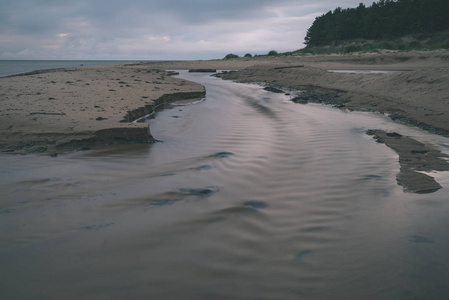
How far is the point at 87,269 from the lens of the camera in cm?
162

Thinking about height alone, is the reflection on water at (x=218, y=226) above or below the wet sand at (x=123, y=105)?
below

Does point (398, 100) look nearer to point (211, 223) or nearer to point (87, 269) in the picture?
point (211, 223)

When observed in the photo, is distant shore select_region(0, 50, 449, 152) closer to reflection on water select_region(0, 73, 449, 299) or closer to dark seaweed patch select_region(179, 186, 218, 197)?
reflection on water select_region(0, 73, 449, 299)

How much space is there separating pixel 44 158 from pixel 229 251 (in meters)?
2.55

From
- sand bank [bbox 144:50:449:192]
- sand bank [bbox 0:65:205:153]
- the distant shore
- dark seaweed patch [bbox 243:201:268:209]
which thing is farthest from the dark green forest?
dark seaweed patch [bbox 243:201:268:209]

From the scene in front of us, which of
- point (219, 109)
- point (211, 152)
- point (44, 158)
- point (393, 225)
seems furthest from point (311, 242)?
point (219, 109)

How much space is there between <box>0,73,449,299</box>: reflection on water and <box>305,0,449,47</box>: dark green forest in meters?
39.9

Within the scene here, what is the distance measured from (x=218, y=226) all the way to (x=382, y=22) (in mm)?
44197

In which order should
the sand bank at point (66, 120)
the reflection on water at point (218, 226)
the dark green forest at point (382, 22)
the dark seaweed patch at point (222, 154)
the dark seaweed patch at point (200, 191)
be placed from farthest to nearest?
the dark green forest at point (382, 22) → the sand bank at point (66, 120) → the dark seaweed patch at point (222, 154) → the dark seaweed patch at point (200, 191) → the reflection on water at point (218, 226)

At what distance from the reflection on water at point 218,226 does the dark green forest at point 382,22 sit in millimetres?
39872

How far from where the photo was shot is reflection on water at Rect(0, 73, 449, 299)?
153 centimetres

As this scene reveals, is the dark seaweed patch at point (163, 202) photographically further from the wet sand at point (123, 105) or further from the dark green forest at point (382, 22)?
the dark green forest at point (382, 22)

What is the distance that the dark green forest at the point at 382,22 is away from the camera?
34.3 metres

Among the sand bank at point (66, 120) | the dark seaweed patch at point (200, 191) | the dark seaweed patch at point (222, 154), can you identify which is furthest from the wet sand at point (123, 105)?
the dark seaweed patch at point (200, 191)
